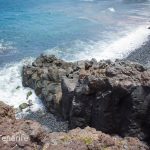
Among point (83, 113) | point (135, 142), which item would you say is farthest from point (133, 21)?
point (135, 142)

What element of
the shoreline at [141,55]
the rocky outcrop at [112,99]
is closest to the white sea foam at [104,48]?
the shoreline at [141,55]

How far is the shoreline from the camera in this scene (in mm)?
37612

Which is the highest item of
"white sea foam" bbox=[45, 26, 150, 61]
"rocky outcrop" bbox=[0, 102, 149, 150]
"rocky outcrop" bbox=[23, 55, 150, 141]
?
"rocky outcrop" bbox=[0, 102, 149, 150]

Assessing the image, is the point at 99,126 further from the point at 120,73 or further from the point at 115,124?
the point at 120,73

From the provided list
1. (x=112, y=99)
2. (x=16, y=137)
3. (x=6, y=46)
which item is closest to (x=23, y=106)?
(x=112, y=99)

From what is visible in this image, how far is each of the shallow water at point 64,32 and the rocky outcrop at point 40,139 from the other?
1856 cm

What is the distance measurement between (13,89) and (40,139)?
79.5 feet

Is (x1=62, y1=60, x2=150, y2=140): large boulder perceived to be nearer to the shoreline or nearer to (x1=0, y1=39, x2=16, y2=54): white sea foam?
the shoreline

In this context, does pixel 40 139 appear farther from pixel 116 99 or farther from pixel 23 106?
pixel 23 106

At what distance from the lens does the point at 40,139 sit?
10859mm

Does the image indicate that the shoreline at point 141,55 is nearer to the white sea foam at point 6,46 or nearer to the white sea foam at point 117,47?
the white sea foam at point 117,47

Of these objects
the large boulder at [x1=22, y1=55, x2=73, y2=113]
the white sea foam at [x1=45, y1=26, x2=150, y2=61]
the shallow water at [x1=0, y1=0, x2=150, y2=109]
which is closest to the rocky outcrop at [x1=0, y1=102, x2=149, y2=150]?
the large boulder at [x1=22, y1=55, x2=73, y2=113]

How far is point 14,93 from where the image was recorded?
110ft

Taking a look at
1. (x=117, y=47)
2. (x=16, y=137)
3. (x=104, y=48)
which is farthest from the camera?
(x=104, y=48)
